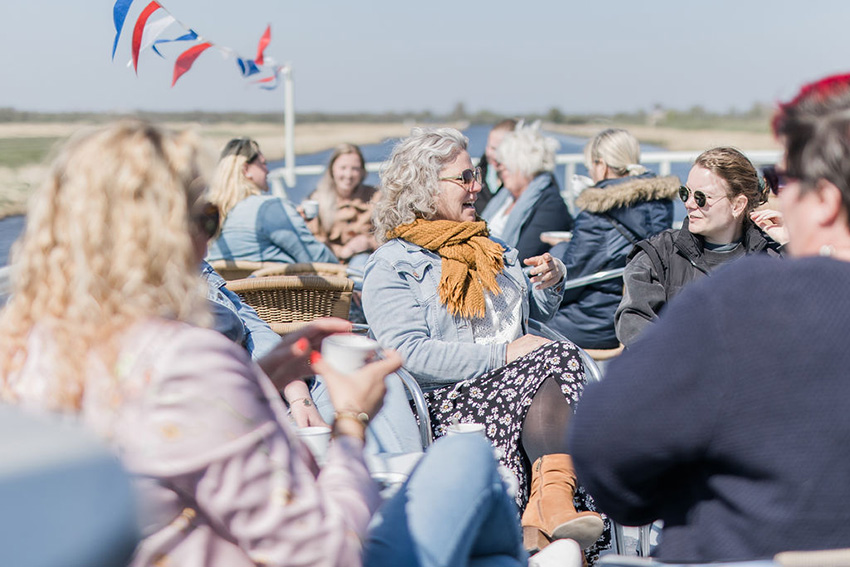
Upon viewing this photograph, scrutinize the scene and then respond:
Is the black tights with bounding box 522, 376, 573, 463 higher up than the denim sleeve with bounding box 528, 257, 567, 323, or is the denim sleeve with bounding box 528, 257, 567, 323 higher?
the denim sleeve with bounding box 528, 257, 567, 323

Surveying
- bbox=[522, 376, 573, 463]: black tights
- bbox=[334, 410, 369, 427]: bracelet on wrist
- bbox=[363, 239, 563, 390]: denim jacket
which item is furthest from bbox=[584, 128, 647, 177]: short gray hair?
bbox=[334, 410, 369, 427]: bracelet on wrist

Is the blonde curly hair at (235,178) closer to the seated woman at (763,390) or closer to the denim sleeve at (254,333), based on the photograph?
the denim sleeve at (254,333)

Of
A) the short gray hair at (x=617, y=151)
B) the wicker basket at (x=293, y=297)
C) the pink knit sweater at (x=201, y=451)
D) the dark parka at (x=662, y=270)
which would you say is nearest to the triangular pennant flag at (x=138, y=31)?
the wicker basket at (x=293, y=297)

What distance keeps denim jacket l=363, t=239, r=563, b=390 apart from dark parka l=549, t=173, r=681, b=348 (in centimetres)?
139

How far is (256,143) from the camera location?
15.5ft

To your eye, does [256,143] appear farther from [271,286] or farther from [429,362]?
[429,362]

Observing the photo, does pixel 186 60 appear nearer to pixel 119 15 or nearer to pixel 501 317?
pixel 119 15

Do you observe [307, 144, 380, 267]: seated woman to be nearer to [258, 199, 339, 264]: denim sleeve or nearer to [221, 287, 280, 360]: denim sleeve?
[258, 199, 339, 264]: denim sleeve

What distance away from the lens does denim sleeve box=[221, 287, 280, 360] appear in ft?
8.84

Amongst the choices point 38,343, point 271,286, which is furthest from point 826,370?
point 271,286

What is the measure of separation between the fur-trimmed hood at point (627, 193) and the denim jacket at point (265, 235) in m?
1.38

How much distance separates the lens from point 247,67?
5473 millimetres

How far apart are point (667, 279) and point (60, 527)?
2.55 meters

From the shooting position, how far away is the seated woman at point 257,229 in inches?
171
